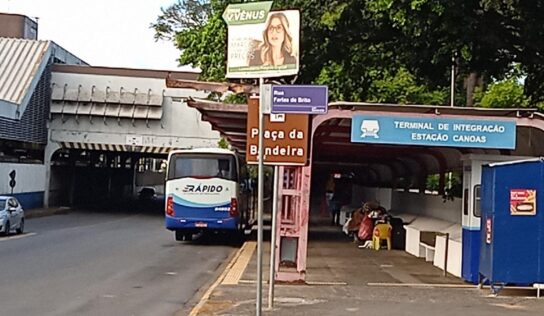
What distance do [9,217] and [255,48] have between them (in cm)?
2226

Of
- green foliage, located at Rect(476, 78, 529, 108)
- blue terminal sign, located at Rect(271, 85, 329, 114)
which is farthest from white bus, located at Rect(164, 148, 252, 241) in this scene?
blue terminal sign, located at Rect(271, 85, 329, 114)

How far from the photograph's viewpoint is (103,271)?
19688 mm

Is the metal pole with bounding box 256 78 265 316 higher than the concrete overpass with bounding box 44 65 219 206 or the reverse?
the reverse

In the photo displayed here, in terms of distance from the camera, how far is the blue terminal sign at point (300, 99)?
12.2 metres

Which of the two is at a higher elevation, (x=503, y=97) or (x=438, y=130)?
(x=503, y=97)

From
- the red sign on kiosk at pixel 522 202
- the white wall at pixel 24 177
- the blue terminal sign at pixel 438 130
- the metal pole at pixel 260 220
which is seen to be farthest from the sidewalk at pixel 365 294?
the white wall at pixel 24 177

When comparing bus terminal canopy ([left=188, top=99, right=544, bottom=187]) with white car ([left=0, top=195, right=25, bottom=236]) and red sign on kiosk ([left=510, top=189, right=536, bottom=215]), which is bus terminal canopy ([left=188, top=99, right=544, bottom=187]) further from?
white car ([left=0, top=195, right=25, bottom=236])

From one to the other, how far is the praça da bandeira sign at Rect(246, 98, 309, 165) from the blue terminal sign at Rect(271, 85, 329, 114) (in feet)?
3.07

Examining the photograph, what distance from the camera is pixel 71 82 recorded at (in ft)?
176

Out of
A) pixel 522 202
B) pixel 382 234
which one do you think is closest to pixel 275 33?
pixel 522 202

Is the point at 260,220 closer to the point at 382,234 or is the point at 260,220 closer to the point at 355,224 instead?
the point at 382,234

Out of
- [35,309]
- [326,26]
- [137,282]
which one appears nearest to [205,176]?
[326,26]

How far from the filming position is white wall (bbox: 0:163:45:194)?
47.0 meters

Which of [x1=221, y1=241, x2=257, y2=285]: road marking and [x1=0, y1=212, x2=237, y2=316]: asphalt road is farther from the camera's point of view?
[x1=221, y1=241, x2=257, y2=285]: road marking
